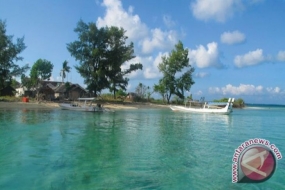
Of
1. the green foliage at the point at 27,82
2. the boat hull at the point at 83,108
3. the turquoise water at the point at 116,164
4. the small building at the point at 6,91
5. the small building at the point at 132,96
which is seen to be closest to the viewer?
the turquoise water at the point at 116,164

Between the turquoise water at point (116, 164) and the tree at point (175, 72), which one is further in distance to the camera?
the tree at point (175, 72)

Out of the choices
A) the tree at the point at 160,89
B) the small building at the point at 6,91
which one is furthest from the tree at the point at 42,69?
the tree at the point at 160,89

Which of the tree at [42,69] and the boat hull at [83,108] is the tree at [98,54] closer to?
the boat hull at [83,108]

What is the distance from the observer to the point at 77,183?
8.76 metres

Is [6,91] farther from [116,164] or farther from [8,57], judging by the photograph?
[116,164]

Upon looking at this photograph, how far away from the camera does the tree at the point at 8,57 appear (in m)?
51.7

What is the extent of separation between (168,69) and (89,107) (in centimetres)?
3819

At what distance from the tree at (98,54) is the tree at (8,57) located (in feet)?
39.7

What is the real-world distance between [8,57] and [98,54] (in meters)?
18.7

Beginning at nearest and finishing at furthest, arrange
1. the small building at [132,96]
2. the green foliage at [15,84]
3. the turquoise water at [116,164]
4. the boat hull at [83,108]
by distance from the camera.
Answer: the turquoise water at [116,164], the boat hull at [83,108], the small building at [132,96], the green foliage at [15,84]

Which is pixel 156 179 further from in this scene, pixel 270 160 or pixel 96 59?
pixel 96 59

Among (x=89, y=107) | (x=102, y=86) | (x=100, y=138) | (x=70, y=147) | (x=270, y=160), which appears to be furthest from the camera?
(x=102, y=86)

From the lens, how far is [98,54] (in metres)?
61.6

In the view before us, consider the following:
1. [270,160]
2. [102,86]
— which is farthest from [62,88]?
[270,160]
